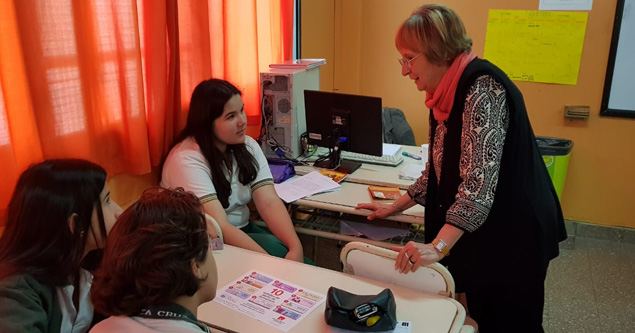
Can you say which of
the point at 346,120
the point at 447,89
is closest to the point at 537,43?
the point at 346,120

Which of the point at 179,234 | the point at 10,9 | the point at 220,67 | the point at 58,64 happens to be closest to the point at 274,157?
the point at 220,67

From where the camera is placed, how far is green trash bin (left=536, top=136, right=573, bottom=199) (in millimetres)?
3369

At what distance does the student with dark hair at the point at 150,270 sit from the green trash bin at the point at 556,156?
278 cm

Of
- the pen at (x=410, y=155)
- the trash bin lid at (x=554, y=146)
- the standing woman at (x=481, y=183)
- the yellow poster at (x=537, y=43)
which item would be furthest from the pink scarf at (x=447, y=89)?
the yellow poster at (x=537, y=43)

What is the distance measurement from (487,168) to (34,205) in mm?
1188

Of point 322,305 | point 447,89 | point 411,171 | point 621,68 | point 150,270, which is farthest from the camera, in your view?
point 621,68

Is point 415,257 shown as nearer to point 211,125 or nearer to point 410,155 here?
point 211,125

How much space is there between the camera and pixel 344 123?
2.68 m

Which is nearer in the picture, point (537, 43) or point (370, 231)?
point (370, 231)

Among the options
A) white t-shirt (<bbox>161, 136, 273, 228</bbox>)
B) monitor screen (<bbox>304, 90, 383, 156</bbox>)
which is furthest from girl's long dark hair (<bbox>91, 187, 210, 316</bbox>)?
monitor screen (<bbox>304, 90, 383, 156</bbox>)

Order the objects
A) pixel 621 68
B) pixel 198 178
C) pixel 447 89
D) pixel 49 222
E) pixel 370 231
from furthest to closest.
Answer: pixel 621 68 < pixel 370 231 < pixel 198 178 < pixel 447 89 < pixel 49 222

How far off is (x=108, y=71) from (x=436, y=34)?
1257mm

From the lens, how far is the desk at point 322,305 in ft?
4.50

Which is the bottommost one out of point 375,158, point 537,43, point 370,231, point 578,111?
point 370,231
